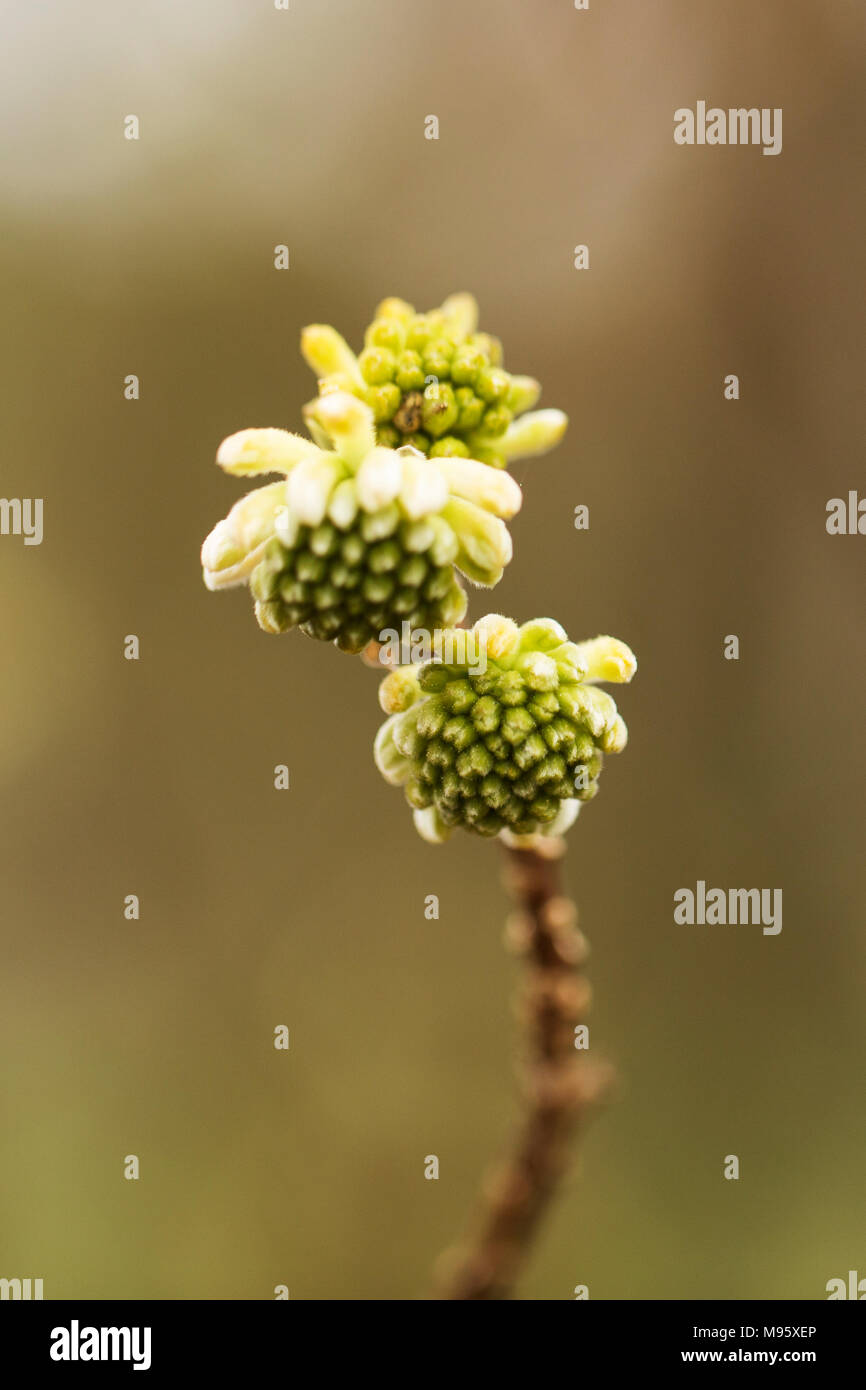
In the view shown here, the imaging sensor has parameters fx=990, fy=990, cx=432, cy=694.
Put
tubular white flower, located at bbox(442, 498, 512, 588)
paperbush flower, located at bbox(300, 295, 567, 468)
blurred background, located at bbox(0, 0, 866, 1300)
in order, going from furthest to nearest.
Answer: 1. blurred background, located at bbox(0, 0, 866, 1300)
2. paperbush flower, located at bbox(300, 295, 567, 468)
3. tubular white flower, located at bbox(442, 498, 512, 588)

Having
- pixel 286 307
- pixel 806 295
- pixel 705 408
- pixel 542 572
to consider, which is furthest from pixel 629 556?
pixel 286 307

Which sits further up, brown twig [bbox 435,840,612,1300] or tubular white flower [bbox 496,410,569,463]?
tubular white flower [bbox 496,410,569,463]

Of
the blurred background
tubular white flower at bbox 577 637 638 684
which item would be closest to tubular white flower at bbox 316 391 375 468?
tubular white flower at bbox 577 637 638 684

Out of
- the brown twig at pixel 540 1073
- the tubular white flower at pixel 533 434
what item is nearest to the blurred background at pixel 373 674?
the brown twig at pixel 540 1073

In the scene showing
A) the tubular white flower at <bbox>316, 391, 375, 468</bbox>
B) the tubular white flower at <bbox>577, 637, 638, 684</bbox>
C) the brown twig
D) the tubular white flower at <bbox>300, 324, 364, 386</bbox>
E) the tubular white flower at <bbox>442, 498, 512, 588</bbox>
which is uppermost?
the tubular white flower at <bbox>300, 324, 364, 386</bbox>

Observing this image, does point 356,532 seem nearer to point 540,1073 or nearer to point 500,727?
point 500,727

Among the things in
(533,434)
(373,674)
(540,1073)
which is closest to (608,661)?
(533,434)

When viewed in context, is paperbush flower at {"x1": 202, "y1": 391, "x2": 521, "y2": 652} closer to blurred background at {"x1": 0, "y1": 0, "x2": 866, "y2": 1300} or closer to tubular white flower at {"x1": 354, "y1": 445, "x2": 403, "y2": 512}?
tubular white flower at {"x1": 354, "y1": 445, "x2": 403, "y2": 512}
